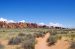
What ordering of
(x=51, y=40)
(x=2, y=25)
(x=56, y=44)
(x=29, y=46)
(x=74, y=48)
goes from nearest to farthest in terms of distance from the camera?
(x=74, y=48) < (x=29, y=46) < (x=56, y=44) < (x=51, y=40) < (x=2, y=25)

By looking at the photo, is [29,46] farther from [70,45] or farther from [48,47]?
[70,45]

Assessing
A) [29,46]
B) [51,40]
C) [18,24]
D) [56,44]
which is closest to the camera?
[29,46]

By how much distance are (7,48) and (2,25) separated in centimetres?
13721

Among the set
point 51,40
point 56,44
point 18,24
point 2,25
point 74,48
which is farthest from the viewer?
point 18,24

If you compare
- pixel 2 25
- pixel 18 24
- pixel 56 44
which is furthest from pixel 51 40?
pixel 18 24

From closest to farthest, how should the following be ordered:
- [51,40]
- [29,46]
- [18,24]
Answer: [29,46] → [51,40] → [18,24]

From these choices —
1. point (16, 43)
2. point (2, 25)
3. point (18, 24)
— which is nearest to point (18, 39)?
point (16, 43)

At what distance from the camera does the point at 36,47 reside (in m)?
27.3

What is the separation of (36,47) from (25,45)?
149 centimetres

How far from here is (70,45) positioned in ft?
83.4

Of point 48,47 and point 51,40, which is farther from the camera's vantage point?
point 51,40

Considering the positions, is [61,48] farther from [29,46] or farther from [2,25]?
[2,25]

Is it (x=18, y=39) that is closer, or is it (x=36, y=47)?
(x=36, y=47)

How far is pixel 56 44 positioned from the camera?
2805cm
